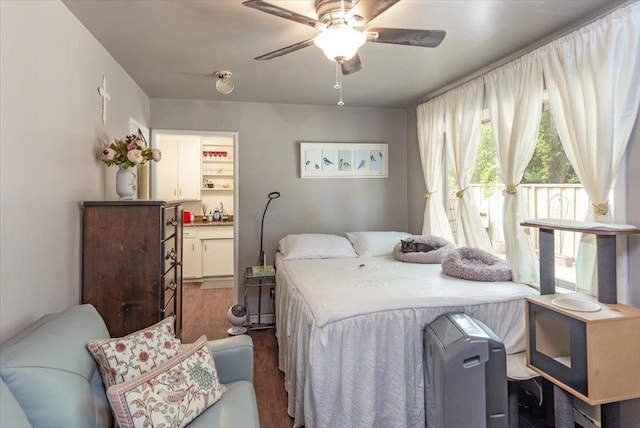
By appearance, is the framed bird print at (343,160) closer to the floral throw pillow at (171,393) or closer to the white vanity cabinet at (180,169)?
the white vanity cabinet at (180,169)

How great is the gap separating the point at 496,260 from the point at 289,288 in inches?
64.2

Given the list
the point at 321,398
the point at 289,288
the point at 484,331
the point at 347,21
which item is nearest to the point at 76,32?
the point at 347,21

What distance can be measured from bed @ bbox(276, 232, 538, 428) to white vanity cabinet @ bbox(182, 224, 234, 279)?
12.4 feet

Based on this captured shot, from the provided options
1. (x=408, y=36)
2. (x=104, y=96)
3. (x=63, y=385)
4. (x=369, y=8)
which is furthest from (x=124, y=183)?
(x=408, y=36)

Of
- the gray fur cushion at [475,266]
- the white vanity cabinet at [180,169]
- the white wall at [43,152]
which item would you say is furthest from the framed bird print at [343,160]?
the white vanity cabinet at [180,169]

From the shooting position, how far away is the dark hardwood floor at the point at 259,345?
7.69 ft

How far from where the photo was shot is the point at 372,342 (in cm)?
200

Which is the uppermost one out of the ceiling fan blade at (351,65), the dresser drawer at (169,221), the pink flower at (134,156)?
the ceiling fan blade at (351,65)

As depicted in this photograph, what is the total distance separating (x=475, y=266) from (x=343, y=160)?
2.12m

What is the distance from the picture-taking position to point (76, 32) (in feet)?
6.97

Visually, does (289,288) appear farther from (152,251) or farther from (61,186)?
(61,186)

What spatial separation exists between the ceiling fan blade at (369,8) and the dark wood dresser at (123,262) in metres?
A: 1.58

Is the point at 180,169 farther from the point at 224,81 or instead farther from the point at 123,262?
the point at 123,262

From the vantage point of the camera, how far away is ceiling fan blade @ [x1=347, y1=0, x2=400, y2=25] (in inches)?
64.4
